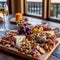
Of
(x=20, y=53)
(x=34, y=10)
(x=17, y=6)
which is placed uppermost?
(x=17, y=6)

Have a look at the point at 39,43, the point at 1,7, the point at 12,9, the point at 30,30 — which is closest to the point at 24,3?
the point at 12,9

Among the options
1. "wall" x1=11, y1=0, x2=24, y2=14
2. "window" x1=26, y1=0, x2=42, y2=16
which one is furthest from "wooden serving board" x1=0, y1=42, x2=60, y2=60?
"wall" x1=11, y1=0, x2=24, y2=14

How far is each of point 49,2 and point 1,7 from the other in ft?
4.54

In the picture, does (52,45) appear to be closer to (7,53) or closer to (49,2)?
(7,53)

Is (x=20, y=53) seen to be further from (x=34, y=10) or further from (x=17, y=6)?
(x=34, y=10)

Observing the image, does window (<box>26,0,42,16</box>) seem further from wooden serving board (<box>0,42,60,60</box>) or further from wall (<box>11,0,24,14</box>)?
wooden serving board (<box>0,42,60,60</box>)

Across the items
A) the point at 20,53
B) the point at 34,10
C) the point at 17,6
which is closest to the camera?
the point at 20,53

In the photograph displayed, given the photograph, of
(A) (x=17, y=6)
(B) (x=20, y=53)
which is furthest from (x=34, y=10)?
(B) (x=20, y=53)

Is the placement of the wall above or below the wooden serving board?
above

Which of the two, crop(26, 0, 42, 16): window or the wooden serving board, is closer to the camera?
the wooden serving board

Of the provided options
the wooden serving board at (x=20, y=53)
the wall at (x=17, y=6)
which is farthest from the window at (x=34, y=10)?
the wooden serving board at (x=20, y=53)

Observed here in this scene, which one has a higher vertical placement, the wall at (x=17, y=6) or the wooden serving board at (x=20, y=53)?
the wall at (x=17, y=6)

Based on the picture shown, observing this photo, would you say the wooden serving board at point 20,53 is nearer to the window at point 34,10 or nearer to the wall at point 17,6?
the window at point 34,10

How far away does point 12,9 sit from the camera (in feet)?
12.3
